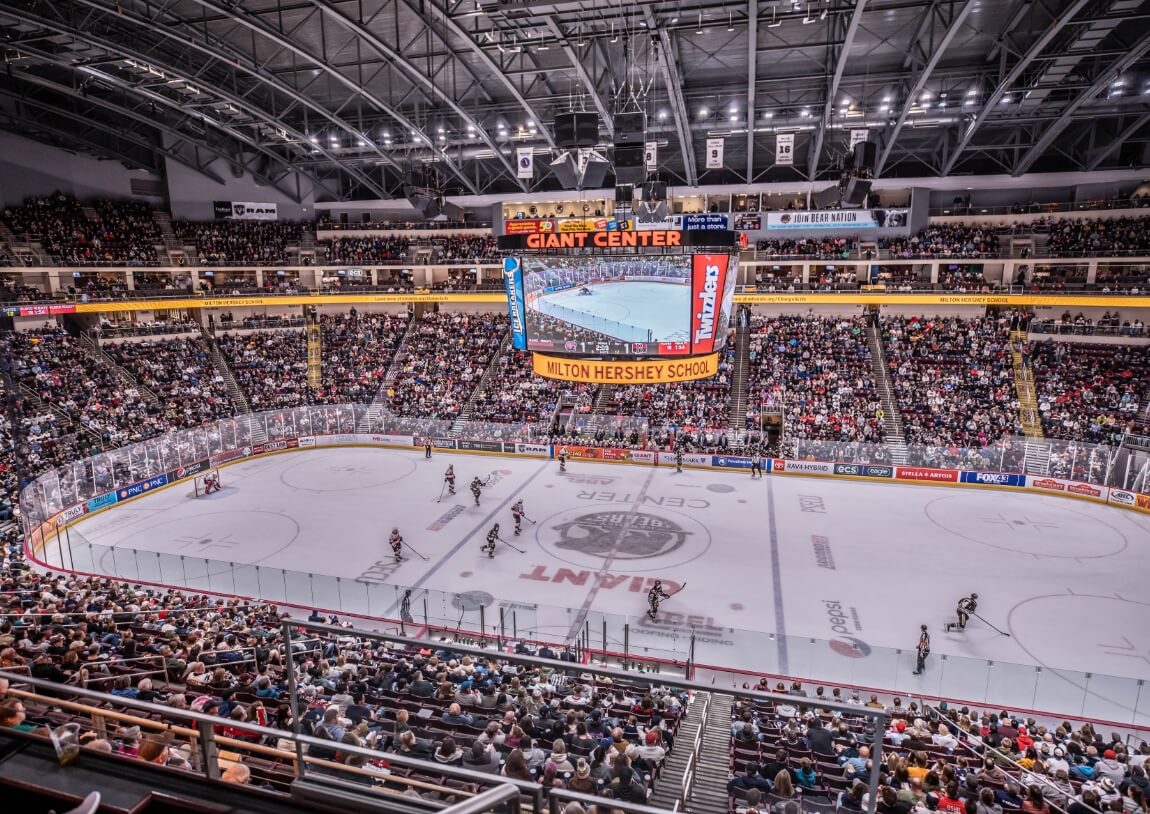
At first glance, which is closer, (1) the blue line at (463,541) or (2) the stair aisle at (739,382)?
(1) the blue line at (463,541)

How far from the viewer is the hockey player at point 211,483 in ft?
96.5

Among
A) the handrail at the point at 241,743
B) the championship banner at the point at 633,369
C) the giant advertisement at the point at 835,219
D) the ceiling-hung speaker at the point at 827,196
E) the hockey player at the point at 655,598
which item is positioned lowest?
the hockey player at the point at 655,598

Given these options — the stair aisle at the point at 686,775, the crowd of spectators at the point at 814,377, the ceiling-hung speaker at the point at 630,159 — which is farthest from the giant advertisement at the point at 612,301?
the stair aisle at the point at 686,775

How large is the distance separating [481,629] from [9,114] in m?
43.2

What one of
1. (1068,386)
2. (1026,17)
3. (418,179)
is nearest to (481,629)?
(418,179)

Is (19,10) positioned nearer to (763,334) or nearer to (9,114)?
(9,114)

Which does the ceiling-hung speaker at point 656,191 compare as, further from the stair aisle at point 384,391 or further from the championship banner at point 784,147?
the stair aisle at point 384,391

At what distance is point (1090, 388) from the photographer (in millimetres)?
32812

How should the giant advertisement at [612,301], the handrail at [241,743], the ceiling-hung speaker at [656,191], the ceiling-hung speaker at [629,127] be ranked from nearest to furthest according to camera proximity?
the handrail at [241,743] → the ceiling-hung speaker at [629,127] → the giant advertisement at [612,301] → the ceiling-hung speaker at [656,191]

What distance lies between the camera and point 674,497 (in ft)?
95.3

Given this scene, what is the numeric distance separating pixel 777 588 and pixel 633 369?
827cm

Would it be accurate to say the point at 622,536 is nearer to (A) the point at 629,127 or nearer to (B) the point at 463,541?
(B) the point at 463,541

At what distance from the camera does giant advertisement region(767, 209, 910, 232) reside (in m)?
42.0

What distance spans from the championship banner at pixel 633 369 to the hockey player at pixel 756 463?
10.6 meters
